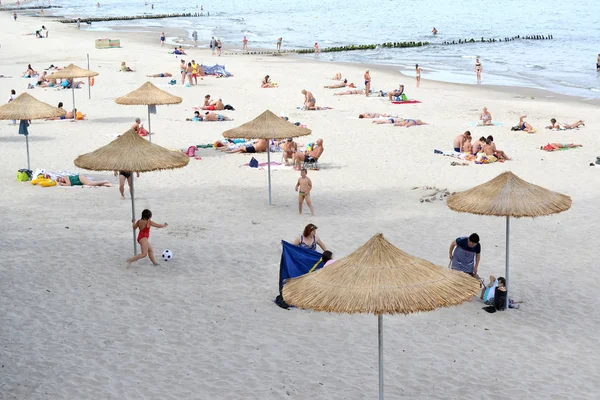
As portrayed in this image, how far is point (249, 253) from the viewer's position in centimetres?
1327

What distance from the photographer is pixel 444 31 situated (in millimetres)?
75000

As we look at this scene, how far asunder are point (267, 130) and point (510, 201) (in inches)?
246

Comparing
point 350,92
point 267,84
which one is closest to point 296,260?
point 350,92

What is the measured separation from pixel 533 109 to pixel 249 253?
60.1 ft

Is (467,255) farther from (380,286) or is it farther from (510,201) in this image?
(380,286)

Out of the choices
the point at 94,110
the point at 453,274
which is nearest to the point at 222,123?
the point at 94,110

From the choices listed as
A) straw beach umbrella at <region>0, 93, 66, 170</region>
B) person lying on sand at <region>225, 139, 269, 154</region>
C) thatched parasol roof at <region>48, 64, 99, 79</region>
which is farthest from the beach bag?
thatched parasol roof at <region>48, 64, 99, 79</region>

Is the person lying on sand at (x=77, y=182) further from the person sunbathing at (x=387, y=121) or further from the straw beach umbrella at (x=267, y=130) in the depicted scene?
the person sunbathing at (x=387, y=121)

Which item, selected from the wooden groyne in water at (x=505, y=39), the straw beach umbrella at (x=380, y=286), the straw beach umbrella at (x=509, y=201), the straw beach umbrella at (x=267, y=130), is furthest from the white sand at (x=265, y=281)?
the wooden groyne in water at (x=505, y=39)

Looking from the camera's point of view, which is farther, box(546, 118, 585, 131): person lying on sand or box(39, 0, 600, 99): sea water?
box(39, 0, 600, 99): sea water

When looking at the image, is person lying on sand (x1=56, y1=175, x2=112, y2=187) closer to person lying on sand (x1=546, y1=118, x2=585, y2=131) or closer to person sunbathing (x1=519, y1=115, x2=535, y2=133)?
person sunbathing (x1=519, y1=115, x2=535, y2=133)

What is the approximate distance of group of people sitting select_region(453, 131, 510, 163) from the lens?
20.3 meters

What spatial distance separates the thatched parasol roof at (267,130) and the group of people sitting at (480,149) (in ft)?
20.3

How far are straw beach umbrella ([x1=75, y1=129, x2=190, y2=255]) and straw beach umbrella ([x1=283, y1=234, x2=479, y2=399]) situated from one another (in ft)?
19.4
